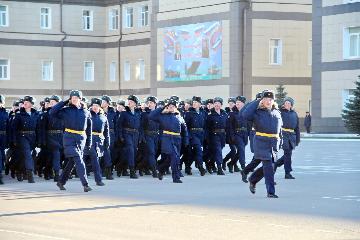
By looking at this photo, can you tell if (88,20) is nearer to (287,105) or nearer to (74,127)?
(287,105)

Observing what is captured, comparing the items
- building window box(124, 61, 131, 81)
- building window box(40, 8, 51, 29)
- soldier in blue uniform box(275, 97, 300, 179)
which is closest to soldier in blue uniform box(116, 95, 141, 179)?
soldier in blue uniform box(275, 97, 300, 179)

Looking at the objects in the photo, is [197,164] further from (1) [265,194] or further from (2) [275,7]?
(2) [275,7]

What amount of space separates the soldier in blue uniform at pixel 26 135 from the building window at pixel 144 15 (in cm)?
4931

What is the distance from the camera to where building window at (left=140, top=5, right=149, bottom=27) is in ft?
235

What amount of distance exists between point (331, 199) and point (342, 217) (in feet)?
9.48

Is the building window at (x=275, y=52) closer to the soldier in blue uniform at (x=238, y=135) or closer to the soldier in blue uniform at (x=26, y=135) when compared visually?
the soldier in blue uniform at (x=238, y=135)

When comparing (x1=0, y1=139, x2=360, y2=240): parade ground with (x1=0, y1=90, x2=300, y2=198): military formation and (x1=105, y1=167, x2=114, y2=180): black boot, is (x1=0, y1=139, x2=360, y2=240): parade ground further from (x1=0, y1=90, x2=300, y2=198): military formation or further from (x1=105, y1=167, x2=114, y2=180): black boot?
(x1=0, y1=90, x2=300, y2=198): military formation

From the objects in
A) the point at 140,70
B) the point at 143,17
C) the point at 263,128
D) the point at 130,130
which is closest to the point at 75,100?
the point at 263,128

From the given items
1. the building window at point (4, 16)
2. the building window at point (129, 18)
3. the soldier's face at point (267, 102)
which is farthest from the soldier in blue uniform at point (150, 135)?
the building window at point (129, 18)

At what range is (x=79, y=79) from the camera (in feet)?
243

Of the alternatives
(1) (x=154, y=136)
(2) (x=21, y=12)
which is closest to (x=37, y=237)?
(1) (x=154, y=136)

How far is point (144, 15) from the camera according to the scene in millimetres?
71875

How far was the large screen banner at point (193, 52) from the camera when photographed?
6160cm

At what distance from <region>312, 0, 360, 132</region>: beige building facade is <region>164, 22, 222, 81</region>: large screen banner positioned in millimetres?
7449
